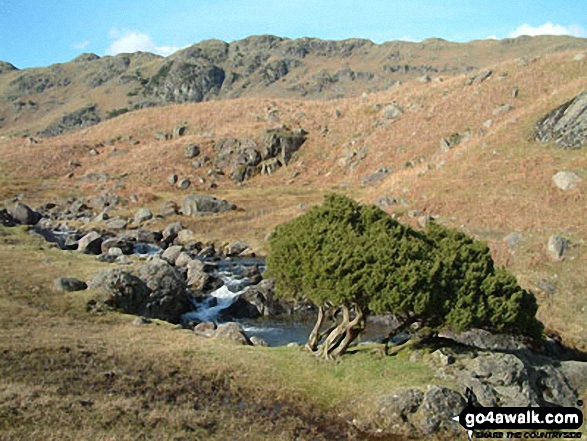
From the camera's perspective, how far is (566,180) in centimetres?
4734

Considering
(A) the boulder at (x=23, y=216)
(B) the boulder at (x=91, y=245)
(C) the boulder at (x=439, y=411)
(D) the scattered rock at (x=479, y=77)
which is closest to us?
(C) the boulder at (x=439, y=411)

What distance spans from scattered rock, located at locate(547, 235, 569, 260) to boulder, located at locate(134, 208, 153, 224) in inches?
2046

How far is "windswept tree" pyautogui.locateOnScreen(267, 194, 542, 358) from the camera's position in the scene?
23469 mm

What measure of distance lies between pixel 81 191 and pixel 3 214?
1149 inches

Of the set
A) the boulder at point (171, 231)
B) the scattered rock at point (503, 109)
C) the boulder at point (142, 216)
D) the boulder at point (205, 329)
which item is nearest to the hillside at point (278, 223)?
the boulder at point (171, 231)

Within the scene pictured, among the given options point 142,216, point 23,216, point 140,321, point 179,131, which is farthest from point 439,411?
point 179,131

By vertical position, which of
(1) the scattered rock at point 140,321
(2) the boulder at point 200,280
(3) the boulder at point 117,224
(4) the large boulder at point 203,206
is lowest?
(2) the boulder at point 200,280

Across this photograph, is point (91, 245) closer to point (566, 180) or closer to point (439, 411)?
point (439, 411)

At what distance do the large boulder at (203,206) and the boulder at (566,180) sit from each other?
42.5 m

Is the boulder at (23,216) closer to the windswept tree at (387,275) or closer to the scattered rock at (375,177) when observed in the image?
the scattered rock at (375,177)

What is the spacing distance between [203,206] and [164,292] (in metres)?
35.5

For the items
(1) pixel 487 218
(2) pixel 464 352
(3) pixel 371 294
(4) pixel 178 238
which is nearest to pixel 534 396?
(2) pixel 464 352

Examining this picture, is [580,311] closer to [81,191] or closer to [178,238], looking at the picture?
[178,238]

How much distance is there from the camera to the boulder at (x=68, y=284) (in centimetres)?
3581
